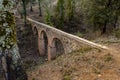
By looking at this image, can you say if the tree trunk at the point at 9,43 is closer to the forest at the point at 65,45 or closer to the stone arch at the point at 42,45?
the forest at the point at 65,45

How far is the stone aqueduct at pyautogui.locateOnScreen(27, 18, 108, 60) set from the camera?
2066cm

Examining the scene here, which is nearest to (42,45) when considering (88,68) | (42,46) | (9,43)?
(42,46)

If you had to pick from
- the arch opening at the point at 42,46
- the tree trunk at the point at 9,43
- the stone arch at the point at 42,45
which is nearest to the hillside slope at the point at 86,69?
the tree trunk at the point at 9,43

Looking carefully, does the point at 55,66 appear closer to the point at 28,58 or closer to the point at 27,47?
the point at 28,58

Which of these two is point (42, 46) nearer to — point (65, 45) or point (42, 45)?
point (42, 45)

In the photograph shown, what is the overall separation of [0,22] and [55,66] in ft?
19.2

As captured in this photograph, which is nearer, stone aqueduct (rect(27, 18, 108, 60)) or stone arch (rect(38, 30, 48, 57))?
stone aqueduct (rect(27, 18, 108, 60))

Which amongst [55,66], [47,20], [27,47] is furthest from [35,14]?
[55,66]

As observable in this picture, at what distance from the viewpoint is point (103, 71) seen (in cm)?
1263

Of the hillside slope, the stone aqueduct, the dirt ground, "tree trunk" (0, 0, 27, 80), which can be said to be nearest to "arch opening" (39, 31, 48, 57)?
the stone aqueduct

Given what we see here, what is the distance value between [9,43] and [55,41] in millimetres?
21499

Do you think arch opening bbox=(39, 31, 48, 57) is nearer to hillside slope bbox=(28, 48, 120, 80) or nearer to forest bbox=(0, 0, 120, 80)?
forest bbox=(0, 0, 120, 80)

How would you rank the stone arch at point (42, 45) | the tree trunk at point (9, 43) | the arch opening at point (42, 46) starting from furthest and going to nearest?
1. the arch opening at point (42, 46)
2. the stone arch at point (42, 45)
3. the tree trunk at point (9, 43)

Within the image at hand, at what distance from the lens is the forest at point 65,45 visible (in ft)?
39.2
